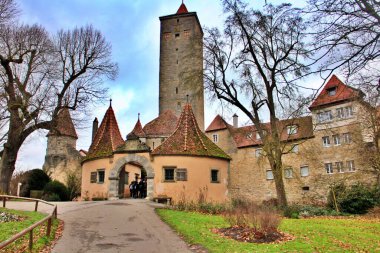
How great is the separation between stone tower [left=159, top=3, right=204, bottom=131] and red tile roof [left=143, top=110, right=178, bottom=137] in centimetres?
547

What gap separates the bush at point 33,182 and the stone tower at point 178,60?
1540 centimetres

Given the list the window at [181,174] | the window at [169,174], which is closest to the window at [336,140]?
the window at [181,174]

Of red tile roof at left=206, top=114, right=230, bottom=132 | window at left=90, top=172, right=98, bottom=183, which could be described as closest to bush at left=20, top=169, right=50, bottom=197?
window at left=90, top=172, right=98, bottom=183

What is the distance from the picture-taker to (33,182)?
33.3m

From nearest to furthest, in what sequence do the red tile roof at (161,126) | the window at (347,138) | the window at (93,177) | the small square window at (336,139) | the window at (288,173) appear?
the window at (93,177), the window at (347,138), the red tile roof at (161,126), the small square window at (336,139), the window at (288,173)

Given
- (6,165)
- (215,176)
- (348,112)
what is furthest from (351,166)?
(6,165)

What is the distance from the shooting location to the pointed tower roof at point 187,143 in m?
23.6

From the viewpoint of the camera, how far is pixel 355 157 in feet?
113

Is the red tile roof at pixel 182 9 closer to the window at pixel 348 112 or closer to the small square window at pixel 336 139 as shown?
the window at pixel 348 112

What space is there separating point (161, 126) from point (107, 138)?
1033 centimetres

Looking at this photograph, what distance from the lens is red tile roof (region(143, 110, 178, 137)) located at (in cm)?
3559

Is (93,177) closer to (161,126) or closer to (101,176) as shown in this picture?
(101,176)

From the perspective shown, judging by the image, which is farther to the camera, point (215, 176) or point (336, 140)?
point (336, 140)

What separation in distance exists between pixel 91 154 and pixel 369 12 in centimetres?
2292
